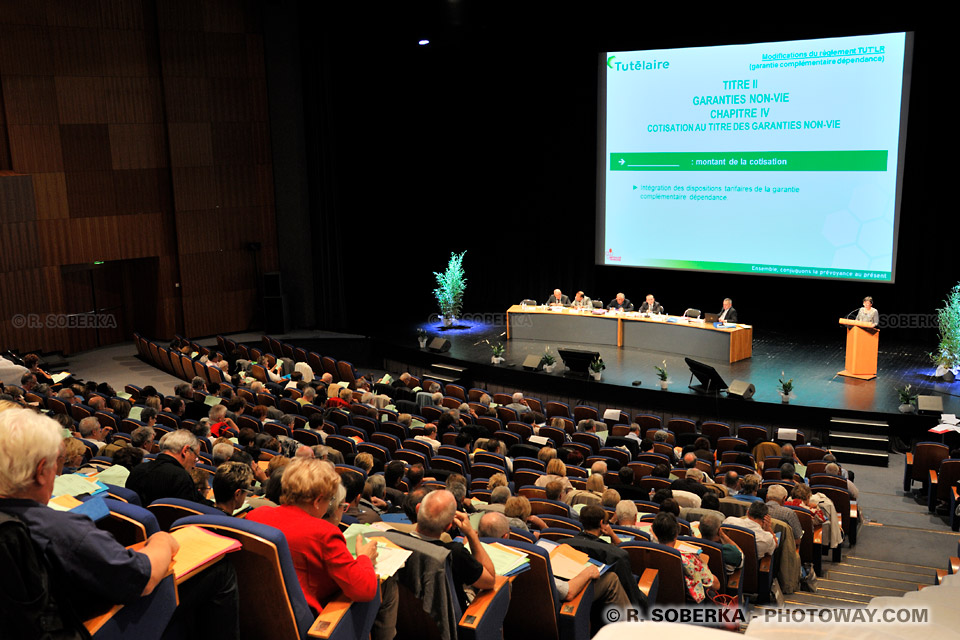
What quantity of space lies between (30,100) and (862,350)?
14359 mm

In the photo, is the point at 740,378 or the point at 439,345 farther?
the point at 439,345

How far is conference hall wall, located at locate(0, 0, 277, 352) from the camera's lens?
1420cm

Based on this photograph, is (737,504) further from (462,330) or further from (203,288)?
(203,288)

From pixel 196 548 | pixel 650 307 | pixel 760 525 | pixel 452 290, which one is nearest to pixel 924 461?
pixel 760 525

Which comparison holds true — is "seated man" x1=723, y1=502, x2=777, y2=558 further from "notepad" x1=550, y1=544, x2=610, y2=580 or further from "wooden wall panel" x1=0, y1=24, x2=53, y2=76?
"wooden wall panel" x1=0, y1=24, x2=53, y2=76

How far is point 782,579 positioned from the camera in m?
6.30

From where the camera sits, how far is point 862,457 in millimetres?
10555

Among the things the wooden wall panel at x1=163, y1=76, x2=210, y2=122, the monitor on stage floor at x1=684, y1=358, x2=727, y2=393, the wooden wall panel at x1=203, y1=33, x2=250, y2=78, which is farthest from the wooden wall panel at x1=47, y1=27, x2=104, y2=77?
the monitor on stage floor at x1=684, y1=358, x2=727, y2=393

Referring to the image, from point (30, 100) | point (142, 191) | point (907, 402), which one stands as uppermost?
point (30, 100)

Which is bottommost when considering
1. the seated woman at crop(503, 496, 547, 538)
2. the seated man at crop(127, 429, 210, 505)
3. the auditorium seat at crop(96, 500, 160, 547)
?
the seated woman at crop(503, 496, 547, 538)

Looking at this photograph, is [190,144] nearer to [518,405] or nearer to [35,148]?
[35,148]

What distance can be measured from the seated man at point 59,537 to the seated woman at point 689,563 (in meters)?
3.17

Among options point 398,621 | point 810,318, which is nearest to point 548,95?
point 810,318

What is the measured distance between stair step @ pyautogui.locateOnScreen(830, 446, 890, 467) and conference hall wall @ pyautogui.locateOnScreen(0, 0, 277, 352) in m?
11.7
